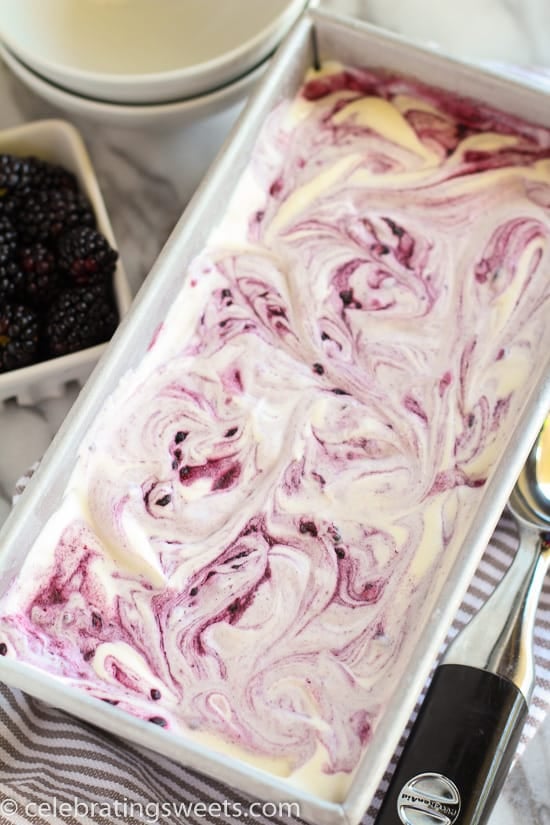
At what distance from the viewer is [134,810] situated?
1.30 m

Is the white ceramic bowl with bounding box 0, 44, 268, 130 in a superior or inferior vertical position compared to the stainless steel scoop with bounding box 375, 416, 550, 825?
superior

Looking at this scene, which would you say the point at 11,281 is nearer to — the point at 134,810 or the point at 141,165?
the point at 141,165

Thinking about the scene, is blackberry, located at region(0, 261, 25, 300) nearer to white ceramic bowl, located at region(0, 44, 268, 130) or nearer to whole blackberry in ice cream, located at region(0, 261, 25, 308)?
whole blackberry in ice cream, located at region(0, 261, 25, 308)

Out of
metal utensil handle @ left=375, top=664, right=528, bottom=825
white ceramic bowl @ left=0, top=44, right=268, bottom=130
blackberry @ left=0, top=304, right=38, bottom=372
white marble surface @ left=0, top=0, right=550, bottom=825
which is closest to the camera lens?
metal utensil handle @ left=375, top=664, right=528, bottom=825

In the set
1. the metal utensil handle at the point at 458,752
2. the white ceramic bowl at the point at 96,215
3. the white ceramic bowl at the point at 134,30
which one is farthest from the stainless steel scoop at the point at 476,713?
the white ceramic bowl at the point at 134,30

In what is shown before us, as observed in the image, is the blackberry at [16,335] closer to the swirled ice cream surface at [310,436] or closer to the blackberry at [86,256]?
the blackberry at [86,256]

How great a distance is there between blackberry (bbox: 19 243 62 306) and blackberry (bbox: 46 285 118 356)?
0.02 metres

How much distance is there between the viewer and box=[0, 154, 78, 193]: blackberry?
1.56 metres

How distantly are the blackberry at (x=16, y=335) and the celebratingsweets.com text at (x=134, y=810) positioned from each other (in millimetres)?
520

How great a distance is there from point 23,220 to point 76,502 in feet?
1.37

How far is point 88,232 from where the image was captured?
4.98 feet

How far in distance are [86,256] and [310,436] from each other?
0.38 meters

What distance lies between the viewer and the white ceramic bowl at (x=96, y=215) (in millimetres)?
1496


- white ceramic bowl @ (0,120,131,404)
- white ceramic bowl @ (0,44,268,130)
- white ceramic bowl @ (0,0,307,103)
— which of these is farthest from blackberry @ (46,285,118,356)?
white ceramic bowl @ (0,0,307,103)
